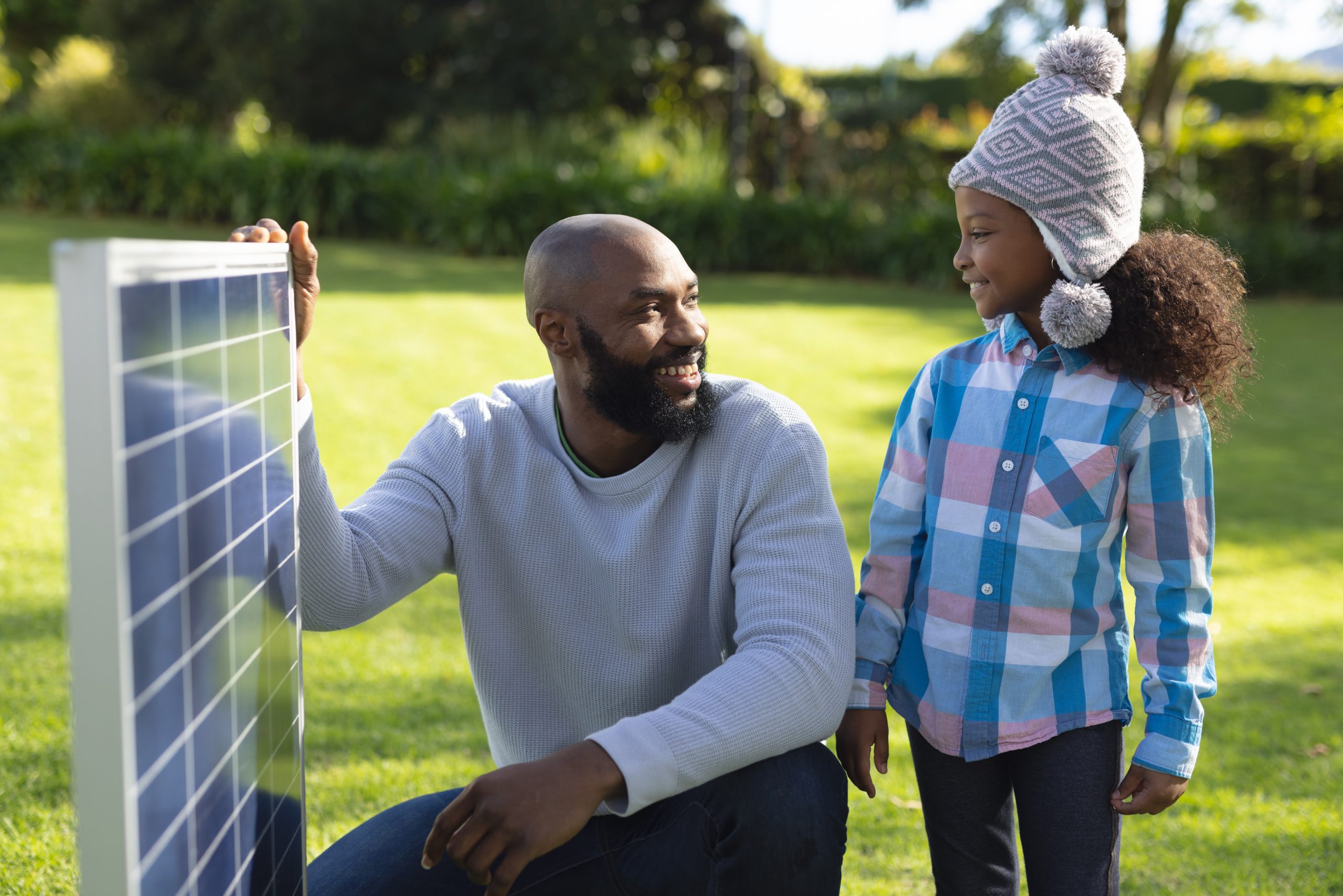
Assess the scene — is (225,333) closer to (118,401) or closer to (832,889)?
(118,401)

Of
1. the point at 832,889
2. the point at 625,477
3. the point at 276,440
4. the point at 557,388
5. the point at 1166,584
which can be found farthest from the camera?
the point at 557,388

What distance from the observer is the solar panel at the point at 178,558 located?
3.19 ft

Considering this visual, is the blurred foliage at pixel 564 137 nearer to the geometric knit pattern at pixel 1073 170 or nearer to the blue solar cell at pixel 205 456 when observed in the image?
the geometric knit pattern at pixel 1073 170

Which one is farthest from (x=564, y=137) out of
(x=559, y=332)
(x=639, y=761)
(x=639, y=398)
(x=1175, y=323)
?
(x=639, y=761)

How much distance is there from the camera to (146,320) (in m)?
1.04

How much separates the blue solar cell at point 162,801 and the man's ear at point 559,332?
1.03 m

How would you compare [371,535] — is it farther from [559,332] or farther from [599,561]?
[559,332]

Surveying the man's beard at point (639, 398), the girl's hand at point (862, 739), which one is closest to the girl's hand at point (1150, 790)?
the girl's hand at point (862, 739)

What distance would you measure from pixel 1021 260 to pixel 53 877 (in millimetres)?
2132

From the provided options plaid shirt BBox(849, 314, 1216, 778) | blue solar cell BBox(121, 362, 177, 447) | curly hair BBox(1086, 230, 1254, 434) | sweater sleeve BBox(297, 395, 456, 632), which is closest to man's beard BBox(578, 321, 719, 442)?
sweater sleeve BBox(297, 395, 456, 632)

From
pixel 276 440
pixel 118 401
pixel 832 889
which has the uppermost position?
pixel 118 401

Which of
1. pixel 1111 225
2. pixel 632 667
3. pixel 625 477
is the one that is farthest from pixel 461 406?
pixel 1111 225

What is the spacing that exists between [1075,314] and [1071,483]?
26cm

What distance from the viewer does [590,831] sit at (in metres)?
1.86
